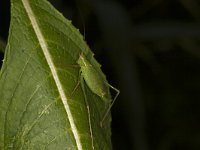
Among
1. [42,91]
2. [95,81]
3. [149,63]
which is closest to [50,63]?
[42,91]

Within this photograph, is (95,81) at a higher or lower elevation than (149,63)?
lower

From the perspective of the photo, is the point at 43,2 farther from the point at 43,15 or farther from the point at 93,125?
the point at 93,125

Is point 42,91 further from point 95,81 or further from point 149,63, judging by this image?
point 149,63

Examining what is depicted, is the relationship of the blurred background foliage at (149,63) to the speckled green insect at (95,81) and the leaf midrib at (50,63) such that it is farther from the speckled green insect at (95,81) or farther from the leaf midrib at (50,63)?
the leaf midrib at (50,63)

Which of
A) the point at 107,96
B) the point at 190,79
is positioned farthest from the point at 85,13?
the point at 107,96

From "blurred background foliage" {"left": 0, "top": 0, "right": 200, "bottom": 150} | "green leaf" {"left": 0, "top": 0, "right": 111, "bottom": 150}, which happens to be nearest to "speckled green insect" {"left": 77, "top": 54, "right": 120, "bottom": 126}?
"green leaf" {"left": 0, "top": 0, "right": 111, "bottom": 150}

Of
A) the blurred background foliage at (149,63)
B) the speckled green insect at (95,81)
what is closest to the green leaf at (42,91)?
the speckled green insect at (95,81)
